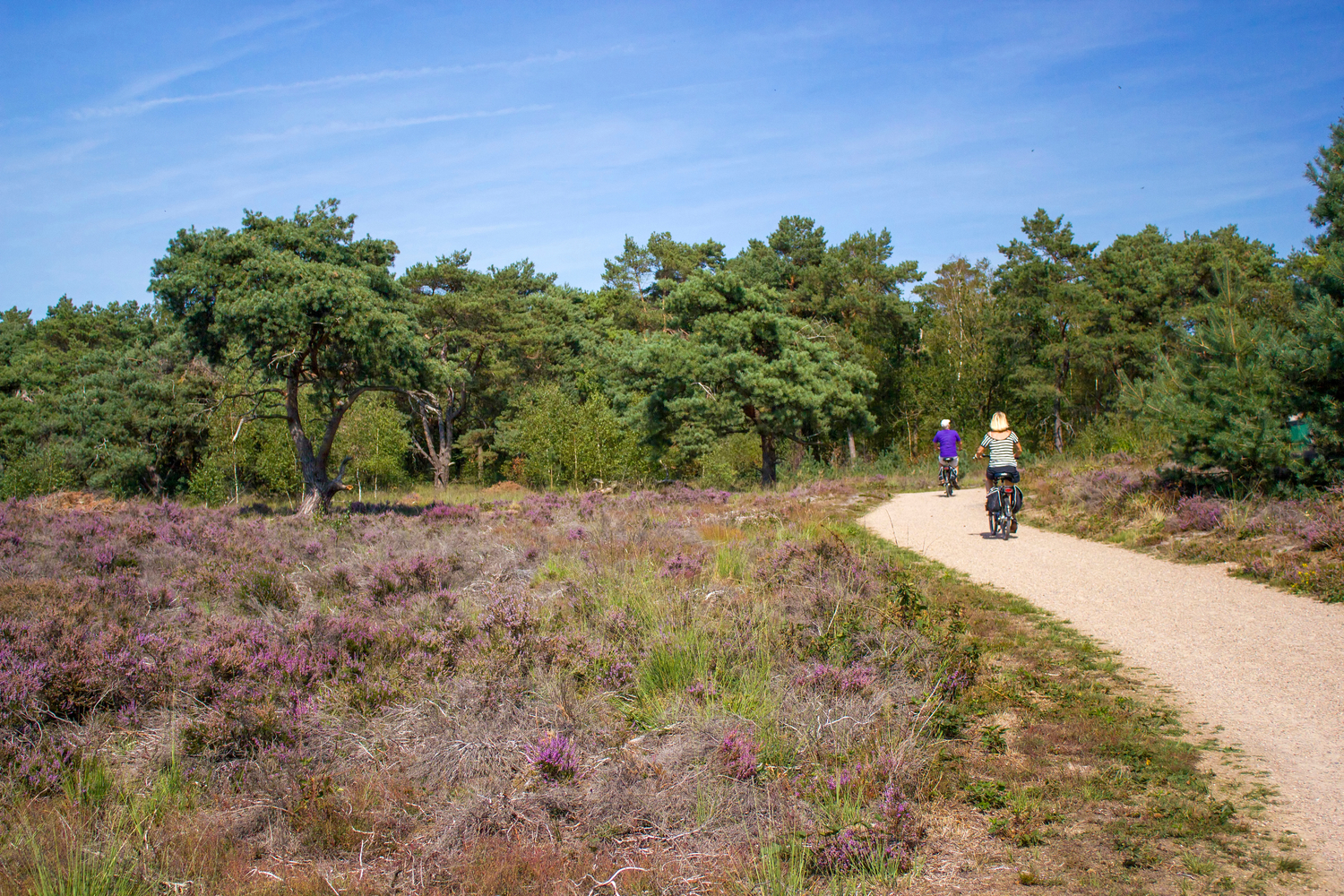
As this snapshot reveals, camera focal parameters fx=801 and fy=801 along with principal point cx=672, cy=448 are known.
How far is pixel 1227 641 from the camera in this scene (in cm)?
609

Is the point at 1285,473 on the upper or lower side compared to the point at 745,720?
upper

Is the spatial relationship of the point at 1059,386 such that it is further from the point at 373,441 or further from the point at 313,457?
the point at 313,457

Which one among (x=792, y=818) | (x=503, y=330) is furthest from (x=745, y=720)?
(x=503, y=330)

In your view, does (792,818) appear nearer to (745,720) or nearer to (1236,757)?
(745,720)

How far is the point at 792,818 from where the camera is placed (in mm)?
3717

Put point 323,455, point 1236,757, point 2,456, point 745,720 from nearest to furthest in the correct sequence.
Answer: point 1236,757 < point 745,720 < point 323,455 < point 2,456

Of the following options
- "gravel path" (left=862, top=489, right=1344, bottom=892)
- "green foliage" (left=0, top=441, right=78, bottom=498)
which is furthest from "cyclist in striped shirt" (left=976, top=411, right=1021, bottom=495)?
"green foliage" (left=0, top=441, right=78, bottom=498)

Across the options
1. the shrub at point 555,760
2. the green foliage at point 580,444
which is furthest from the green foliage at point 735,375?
the shrub at point 555,760

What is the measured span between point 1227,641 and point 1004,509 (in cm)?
592

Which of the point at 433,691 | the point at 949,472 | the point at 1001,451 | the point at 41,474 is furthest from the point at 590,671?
the point at 41,474

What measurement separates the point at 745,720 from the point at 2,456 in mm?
55074

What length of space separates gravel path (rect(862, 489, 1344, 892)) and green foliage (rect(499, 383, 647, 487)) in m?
23.3

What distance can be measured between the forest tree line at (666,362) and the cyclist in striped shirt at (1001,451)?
2.07 m

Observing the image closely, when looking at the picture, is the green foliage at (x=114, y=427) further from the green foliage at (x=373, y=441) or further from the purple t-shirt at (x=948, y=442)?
the purple t-shirt at (x=948, y=442)
